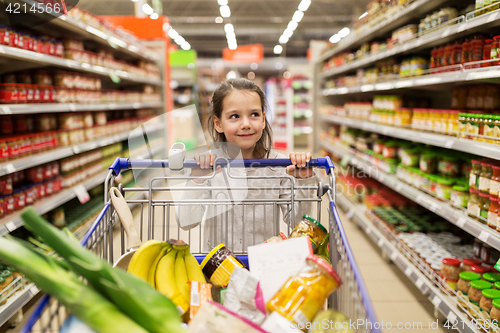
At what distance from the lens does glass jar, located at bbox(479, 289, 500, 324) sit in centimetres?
177

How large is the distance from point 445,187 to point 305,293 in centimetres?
205

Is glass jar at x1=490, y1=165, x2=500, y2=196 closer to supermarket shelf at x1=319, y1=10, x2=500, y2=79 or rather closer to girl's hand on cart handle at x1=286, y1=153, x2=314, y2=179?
supermarket shelf at x1=319, y1=10, x2=500, y2=79

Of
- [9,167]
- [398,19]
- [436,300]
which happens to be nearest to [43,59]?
[9,167]

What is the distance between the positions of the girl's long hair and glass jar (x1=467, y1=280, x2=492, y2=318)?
1218mm

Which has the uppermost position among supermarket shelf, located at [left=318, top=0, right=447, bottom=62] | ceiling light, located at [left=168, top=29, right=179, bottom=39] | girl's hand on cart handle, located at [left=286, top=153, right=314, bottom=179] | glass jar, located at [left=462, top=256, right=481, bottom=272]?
ceiling light, located at [left=168, top=29, right=179, bottom=39]

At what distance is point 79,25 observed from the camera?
3.18 metres

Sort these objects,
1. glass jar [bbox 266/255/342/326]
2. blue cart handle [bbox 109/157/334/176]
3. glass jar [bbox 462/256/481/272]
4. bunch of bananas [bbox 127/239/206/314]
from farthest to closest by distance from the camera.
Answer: glass jar [bbox 462/256/481/272] → blue cart handle [bbox 109/157/334/176] → bunch of bananas [bbox 127/239/206/314] → glass jar [bbox 266/255/342/326]

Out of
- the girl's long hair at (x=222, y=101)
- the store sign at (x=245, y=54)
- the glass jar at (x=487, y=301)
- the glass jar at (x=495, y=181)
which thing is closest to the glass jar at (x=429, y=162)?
the glass jar at (x=495, y=181)

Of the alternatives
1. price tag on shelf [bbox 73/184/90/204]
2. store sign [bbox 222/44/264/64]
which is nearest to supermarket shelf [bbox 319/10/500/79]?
price tag on shelf [bbox 73/184/90/204]

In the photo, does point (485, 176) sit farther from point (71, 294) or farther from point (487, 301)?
point (71, 294)

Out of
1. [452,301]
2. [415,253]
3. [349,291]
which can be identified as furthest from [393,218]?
[349,291]

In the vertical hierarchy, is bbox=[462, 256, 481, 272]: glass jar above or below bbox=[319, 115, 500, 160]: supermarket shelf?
below

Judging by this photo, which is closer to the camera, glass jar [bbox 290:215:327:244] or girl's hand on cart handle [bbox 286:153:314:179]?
glass jar [bbox 290:215:327:244]

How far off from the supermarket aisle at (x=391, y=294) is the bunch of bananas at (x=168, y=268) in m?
1.59
